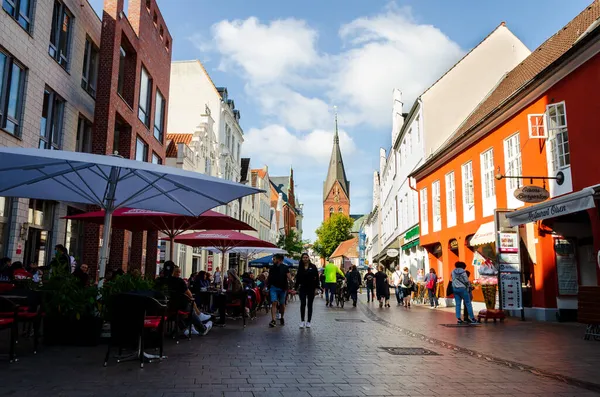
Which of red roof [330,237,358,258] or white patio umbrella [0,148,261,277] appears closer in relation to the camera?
white patio umbrella [0,148,261,277]

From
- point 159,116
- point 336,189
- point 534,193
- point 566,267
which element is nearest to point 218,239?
point 534,193

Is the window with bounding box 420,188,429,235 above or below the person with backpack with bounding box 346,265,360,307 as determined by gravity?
above

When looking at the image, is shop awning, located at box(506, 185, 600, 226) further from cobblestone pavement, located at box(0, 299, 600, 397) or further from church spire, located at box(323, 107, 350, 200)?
church spire, located at box(323, 107, 350, 200)

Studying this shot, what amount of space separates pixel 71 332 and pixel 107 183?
2587 millimetres

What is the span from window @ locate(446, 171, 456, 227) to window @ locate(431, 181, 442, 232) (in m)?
0.84

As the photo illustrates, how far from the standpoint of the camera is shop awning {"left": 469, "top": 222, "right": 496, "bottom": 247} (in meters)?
16.5

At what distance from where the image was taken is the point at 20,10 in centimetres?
1427

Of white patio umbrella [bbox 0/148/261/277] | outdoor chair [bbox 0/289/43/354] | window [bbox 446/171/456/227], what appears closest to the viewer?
white patio umbrella [bbox 0/148/261/277]

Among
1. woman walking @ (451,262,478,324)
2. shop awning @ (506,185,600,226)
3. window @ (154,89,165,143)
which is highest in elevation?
window @ (154,89,165,143)

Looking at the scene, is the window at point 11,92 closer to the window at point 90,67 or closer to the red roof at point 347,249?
the window at point 90,67

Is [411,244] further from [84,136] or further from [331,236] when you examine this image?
[331,236]

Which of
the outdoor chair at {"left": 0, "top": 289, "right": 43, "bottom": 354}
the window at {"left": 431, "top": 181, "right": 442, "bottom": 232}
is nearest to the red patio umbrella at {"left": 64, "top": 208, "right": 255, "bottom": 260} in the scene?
the outdoor chair at {"left": 0, "top": 289, "right": 43, "bottom": 354}

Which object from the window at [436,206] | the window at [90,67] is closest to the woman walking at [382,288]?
the window at [436,206]

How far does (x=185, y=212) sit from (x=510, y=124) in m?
11.5
